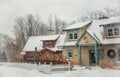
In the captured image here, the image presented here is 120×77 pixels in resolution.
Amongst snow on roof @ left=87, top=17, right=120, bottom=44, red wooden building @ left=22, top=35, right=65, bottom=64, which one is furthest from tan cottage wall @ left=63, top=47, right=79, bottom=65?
snow on roof @ left=87, top=17, right=120, bottom=44

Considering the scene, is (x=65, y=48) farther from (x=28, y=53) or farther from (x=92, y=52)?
(x=28, y=53)

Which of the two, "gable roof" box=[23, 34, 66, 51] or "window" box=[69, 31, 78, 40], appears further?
"gable roof" box=[23, 34, 66, 51]

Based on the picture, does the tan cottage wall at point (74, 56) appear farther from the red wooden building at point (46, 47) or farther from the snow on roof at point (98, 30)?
the snow on roof at point (98, 30)

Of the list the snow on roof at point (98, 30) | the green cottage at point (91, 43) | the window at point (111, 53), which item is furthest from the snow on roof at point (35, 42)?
the window at point (111, 53)

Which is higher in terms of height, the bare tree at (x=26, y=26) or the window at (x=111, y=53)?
the bare tree at (x=26, y=26)

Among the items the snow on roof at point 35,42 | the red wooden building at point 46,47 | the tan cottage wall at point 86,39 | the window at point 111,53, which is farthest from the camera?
the snow on roof at point 35,42

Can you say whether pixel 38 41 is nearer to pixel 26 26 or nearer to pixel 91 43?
pixel 91 43

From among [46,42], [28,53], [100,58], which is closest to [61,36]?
[46,42]

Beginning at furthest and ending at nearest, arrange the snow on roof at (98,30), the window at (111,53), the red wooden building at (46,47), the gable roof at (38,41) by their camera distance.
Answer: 1. the gable roof at (38,41)
2. the red wooden building at (46,47)
3. the snow on roof at (98,30)
4. the window at (111,53)

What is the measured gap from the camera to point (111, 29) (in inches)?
362

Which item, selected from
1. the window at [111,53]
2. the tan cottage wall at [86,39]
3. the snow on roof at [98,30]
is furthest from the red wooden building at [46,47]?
the window at [111,53]

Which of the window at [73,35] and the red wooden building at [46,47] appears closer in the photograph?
the window at [73,35]

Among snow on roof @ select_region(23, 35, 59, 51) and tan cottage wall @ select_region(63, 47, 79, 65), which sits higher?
snow on roof @ select_region(23, 35, 59, 51)

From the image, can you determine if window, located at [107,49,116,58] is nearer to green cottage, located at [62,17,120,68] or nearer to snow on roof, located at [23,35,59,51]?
green cottage, located at [62,17,120,68]
